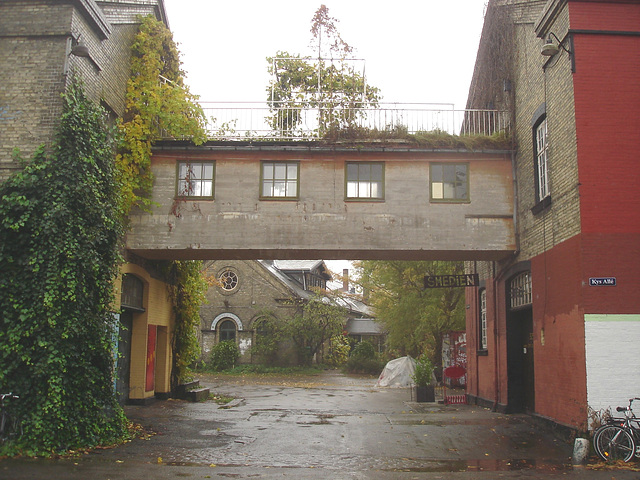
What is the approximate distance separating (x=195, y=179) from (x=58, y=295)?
5802mm

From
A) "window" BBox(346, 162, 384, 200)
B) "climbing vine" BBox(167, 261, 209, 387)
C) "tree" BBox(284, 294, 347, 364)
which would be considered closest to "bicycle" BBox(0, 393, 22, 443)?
"window" BBox(346, 162, 384, 200)

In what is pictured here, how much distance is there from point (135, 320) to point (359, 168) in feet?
24.8

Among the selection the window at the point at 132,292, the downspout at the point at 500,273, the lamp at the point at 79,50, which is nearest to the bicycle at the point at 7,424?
the window at the point at 132,292

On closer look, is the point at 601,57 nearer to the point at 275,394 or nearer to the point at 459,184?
the point at 459,184

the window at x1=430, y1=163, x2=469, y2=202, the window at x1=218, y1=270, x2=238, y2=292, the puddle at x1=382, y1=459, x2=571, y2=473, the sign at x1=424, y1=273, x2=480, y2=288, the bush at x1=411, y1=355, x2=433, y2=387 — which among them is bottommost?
the puddle at x1=382, y1=459, x2=571, y2=473

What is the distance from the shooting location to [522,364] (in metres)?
15.9

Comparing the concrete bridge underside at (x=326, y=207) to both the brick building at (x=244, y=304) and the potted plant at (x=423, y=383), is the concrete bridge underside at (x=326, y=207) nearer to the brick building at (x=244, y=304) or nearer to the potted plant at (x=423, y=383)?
the potted plant at (x=423, y=383)

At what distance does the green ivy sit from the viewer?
10586 mm

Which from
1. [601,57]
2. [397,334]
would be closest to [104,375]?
[601,57]

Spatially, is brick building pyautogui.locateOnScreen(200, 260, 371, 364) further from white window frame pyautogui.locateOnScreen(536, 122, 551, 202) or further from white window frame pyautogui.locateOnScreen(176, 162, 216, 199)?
white window frame pyautogui.locateOnScreen(536, 122, 551, 202)

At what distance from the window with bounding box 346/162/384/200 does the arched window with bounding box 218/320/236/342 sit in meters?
24.2

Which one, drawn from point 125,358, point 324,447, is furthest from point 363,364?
point 324,447

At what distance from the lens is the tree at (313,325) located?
36594 millimetres

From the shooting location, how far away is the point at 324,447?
1171 centimetres
